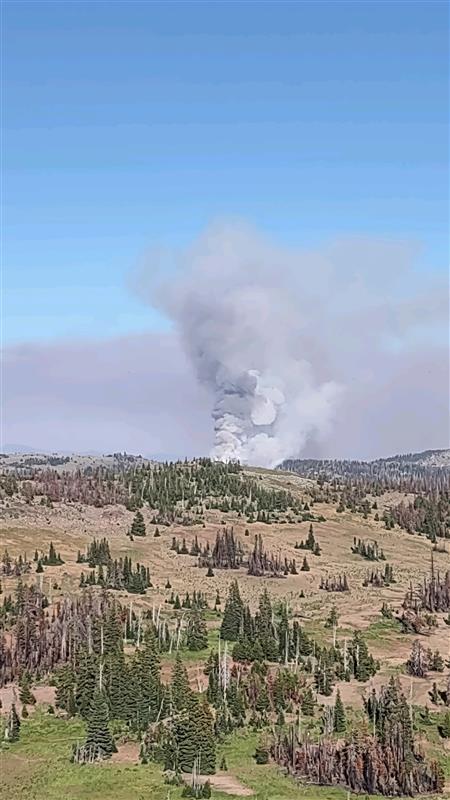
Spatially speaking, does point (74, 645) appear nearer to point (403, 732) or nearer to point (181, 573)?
point (403, 732)

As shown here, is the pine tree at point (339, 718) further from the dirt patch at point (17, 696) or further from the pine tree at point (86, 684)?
the dirt patch at point (17, 696)

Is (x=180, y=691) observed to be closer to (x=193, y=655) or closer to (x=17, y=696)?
(x=17, y=696)

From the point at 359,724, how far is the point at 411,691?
41.9ft

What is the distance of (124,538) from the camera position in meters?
173

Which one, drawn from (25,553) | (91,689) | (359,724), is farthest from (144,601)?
(359,724)

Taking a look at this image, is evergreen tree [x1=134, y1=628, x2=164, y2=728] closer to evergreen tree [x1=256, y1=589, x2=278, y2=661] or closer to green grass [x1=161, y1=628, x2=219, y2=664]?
green grass [x1=161, y1=628, x2=219, y2=664]

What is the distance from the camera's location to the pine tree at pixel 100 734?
6462cm

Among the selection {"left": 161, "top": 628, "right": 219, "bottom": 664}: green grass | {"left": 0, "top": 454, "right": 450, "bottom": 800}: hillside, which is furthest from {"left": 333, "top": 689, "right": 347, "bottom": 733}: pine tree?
{"left": 161, "top": 628, "right": 219, "bottom": 664}: green grass

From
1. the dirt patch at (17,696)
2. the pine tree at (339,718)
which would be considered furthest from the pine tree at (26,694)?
the pine tree at (339,718)

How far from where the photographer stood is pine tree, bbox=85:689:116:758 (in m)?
64.6

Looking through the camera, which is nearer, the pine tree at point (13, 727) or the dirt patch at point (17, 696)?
the pine tree at point (13, 727)

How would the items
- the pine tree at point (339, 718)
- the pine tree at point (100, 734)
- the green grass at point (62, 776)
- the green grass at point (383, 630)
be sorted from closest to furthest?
the green grass at point (62, 776)
the pine tree at point (100, 734)
the pine tree at point (339, 718)
the green grass at point (383, 630)

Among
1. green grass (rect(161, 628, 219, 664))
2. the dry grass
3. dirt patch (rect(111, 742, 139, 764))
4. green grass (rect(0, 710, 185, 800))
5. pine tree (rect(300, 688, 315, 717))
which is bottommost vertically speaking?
green grass (rect(0, 710, 185, 800))

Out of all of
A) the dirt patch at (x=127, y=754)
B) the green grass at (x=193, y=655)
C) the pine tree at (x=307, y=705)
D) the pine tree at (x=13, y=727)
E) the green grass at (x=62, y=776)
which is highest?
the green grass at (x=193, y=655)
